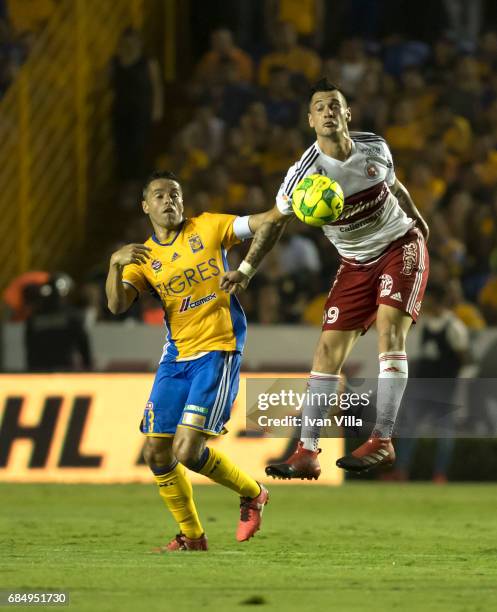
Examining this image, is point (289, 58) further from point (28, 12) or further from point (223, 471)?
point (223, 471)

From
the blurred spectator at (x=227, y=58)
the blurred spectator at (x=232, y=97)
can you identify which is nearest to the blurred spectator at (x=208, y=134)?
the blurred spectator at (x=232, y=97)

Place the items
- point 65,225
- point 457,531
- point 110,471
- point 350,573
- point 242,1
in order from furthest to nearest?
point 242,1 → point 65,225 → point 110,471 → point 457,531 → point 350,573

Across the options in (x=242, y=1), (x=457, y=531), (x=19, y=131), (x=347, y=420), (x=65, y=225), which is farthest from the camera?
(x=242, y=1)

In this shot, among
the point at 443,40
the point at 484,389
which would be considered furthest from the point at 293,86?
the point at 484,389

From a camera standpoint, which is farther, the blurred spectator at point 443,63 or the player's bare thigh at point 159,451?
the blurred spectator at point 443,63

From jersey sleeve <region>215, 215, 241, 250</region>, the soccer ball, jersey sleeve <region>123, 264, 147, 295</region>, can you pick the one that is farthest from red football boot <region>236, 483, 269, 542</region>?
the soccer ball

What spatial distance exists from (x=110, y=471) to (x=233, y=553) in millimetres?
5766

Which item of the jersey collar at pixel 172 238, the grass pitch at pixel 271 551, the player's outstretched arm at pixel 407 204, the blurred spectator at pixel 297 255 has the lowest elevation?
the grass pitch at pixel 271 551

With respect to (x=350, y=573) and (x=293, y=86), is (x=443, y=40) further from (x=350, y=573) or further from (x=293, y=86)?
(x=350, y=573)

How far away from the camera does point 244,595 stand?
7.70 meters

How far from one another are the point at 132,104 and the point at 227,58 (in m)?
1.57

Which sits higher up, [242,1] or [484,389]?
[242,1]

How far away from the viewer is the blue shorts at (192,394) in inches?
384

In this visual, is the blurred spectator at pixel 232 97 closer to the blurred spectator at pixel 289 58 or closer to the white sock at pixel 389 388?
the blurred spectator at pixel 289 58
